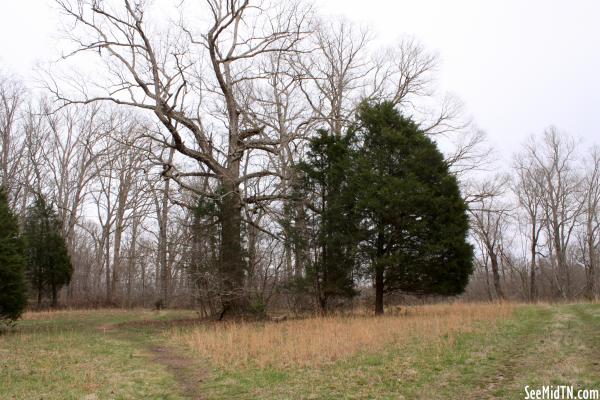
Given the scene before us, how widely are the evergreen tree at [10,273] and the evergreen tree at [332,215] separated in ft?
33.5

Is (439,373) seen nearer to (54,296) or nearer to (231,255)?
(231,255)

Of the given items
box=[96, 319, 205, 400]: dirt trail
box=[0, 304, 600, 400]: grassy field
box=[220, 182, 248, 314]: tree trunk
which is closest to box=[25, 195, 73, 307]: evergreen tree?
box=[220, 182, 248, 314]: tree trunk

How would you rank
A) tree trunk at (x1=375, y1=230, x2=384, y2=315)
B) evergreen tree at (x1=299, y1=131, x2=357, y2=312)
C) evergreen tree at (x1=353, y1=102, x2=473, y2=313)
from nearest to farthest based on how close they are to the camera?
evergreen tree at (x1=353, y1=102, x2=473, y2=313)
tree trunk at (x1=375, y1=230, x2=384, y2=315)
evergreen tree at (x1=299, y1=131, x2=357, y2=312)

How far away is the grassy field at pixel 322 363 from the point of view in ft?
23.9

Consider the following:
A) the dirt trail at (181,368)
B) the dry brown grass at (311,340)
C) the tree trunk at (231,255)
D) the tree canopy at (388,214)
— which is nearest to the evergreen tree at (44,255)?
the tree trunk at (231,255)

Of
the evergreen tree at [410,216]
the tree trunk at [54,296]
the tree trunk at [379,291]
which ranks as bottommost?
the tree trunk at [54,296]

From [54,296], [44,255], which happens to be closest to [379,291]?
[54,296]

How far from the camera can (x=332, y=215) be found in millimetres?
18938

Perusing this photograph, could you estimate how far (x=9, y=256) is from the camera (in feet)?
56.3

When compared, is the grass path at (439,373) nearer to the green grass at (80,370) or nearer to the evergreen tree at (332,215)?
the green grass at (80,370)

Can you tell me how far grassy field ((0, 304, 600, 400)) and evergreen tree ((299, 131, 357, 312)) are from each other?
16.3ft

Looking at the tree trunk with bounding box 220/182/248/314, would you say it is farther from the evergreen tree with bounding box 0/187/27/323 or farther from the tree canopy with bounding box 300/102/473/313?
the evergreen tree with bounding box 0/187/27/323

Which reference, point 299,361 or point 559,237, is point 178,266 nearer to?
point 299,361

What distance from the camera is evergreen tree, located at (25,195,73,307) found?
34094mm
